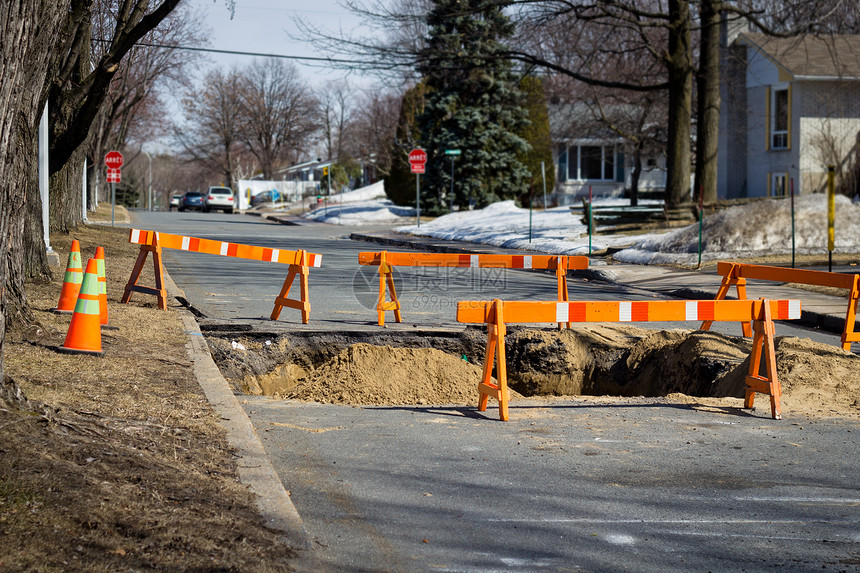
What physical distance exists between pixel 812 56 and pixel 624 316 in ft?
104

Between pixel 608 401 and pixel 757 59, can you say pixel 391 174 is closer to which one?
pixel 757 59

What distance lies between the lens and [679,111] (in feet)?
84.4

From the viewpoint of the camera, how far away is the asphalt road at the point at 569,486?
13.3 feet

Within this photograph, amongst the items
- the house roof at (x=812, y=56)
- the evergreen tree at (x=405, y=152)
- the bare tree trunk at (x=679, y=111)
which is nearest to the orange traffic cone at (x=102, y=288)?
the bare tree trunk at (x=679, y=111)

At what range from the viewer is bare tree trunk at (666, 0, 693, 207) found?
83.5ft

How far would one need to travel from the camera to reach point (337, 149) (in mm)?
97812

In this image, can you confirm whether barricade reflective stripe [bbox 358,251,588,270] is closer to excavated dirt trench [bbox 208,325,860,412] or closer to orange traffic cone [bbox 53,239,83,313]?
excavated dirt trench [bbox 208,325,860,412]

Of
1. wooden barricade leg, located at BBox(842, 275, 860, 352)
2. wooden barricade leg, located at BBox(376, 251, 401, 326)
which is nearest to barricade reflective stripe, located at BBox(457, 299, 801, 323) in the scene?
wooden barricade leg, located at BBox(842, 275, 860, 352)

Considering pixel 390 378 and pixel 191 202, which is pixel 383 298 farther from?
pixel 191 202

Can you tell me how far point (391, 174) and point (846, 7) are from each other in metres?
32.6

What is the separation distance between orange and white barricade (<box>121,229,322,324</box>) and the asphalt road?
11.4 ft

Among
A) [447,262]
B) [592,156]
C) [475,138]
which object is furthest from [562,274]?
[592,156]

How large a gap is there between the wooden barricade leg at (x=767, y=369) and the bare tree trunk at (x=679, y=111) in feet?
63.1

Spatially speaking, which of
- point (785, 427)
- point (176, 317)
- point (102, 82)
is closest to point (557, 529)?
point (785, 427)
